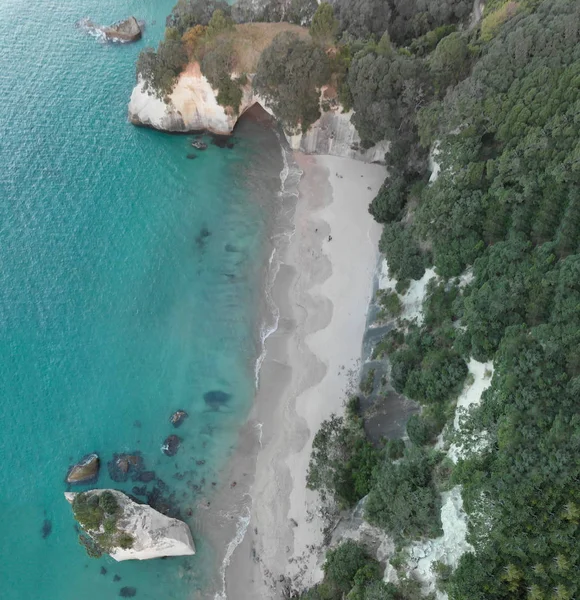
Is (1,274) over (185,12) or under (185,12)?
under

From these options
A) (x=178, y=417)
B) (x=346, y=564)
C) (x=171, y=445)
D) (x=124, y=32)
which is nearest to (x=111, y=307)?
(x=178, y=417)

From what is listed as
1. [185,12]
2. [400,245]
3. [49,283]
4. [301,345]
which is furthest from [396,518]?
[185,12]

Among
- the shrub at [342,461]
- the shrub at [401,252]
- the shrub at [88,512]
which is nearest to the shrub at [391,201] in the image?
the shrub at [401,252]

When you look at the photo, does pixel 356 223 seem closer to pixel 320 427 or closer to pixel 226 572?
pixel 320 427

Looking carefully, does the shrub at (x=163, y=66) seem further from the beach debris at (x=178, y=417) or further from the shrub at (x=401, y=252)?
the beach debris at (x=178, y=417)

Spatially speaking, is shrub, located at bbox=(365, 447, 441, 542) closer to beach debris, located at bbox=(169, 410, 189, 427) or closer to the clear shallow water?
the clear shallow water

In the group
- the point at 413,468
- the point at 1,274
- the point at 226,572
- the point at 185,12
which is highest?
the point at 185,12

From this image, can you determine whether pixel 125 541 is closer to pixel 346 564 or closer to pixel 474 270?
pixel 346 564
